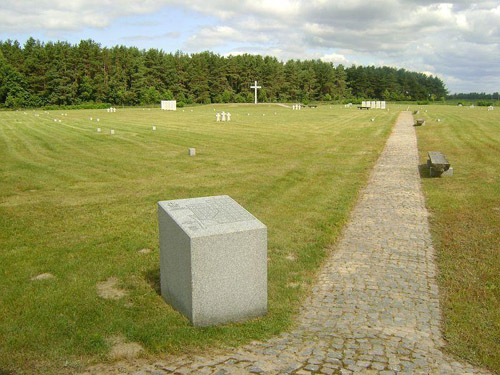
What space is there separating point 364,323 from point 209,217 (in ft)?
7.62

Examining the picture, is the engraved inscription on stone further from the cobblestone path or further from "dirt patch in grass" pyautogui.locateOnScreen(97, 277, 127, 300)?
"dirt patch in grass" pyautogui.locateOnScreen(97, 277, 127, 300)

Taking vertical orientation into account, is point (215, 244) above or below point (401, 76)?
below

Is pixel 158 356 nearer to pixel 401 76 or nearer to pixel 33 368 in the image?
pixel 33 368

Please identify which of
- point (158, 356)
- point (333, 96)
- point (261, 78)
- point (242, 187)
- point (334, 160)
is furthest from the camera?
point (333, 96)

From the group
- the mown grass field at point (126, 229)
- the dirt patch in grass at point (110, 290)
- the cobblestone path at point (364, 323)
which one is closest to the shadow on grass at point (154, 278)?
the mown grass field at point (126, 229)

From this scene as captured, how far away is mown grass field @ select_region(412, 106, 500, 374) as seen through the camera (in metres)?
5.01

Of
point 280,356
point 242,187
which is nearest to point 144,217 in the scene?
point 242,187

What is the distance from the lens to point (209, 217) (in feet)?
17.8

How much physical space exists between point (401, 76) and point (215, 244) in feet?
451

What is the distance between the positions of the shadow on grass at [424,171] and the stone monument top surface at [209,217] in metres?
11.1

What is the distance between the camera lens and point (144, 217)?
9906 millimetres

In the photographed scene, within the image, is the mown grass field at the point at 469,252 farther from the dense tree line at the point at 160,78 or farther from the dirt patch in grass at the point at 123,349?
the dense tree line at the point at 160,78

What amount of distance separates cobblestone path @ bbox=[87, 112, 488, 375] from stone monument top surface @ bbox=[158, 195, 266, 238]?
4.37ft

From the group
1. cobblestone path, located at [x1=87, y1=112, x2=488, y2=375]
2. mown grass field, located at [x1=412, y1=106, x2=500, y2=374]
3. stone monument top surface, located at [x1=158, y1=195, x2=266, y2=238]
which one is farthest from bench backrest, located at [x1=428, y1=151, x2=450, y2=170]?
stone monument top surface, located at [x1=158, y1=195, x2=266, y2=238]
